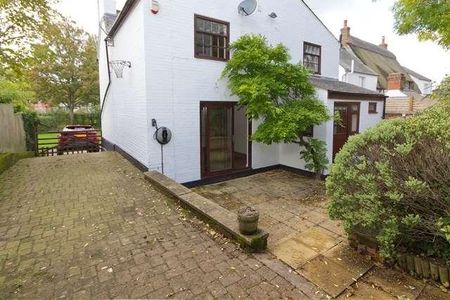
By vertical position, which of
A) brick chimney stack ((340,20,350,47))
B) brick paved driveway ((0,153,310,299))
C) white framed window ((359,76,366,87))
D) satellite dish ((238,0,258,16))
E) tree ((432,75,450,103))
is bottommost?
brick paved driveway ((0,153,310,299))

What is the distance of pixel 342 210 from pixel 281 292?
153 cm

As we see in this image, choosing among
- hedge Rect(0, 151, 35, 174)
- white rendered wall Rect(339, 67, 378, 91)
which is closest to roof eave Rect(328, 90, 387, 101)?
white rendered wall Rect(339, 67, 378, 91)

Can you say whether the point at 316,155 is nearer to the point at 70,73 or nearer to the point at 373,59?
the point at 373,59

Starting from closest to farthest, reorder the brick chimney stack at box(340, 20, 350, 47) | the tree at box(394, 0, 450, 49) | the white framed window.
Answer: the tree at box(394, 0, 450, 49), the white framed window, the brick chimney stack at box(340, 20, 350, 47)

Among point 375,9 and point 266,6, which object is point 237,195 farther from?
point 375,9

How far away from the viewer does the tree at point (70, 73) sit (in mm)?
24016

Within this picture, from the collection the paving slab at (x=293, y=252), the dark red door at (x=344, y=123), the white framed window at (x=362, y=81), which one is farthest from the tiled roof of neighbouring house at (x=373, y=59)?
the paving slab at (x=293, y=252)

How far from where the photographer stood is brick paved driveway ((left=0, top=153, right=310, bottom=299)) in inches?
117

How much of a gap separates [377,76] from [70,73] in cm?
2703

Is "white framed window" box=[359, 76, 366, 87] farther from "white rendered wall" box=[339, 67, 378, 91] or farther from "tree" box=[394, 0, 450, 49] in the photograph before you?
"tree" box=[394, 0, 450, 49]

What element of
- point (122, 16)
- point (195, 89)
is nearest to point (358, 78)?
point (195, 89)

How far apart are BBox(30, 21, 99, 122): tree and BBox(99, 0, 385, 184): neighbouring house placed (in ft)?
55.2

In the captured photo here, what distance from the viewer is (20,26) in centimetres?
976

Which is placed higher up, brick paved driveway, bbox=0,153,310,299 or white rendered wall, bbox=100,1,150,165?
white rendered wall, bbox=100,1,150,165
